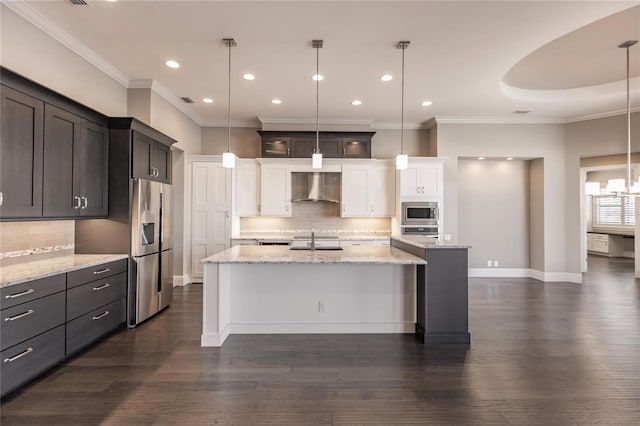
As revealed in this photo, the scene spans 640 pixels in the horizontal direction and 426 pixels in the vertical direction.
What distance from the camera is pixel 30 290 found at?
2.40 m

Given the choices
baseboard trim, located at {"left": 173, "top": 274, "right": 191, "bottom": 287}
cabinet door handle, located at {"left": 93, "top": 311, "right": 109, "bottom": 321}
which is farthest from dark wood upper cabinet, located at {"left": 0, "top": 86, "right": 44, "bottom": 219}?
baseboard trim, located at {"left": 173, "top": 274, "right": 191, "bottom": 287}

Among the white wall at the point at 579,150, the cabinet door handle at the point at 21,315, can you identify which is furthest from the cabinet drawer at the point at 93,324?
the white wall at the point at 579,150

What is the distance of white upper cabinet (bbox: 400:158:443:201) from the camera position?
19.4 feet

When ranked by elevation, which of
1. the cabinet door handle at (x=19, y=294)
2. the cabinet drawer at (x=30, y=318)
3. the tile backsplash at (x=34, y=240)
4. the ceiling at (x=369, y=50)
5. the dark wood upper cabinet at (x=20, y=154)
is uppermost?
the ceiling at (x=369, y=50)

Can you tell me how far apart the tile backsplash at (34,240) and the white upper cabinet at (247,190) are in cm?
280

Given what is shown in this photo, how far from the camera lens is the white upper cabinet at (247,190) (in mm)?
6062

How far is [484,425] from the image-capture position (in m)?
2.02

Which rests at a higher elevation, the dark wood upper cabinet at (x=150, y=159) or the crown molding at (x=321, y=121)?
the crown molding at (x=321, y=121)

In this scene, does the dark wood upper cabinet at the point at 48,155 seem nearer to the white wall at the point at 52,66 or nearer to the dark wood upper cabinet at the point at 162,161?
the white wall at the point at 52,66

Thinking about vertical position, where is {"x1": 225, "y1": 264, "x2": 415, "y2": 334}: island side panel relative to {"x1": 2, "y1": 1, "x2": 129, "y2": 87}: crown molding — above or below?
below

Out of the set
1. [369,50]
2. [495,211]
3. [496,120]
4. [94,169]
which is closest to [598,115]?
[496,120]

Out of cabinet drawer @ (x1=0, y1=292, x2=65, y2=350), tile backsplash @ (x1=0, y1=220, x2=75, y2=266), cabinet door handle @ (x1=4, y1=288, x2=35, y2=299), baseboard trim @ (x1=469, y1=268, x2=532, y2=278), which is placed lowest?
baseboard trim @ (x1=469, y1=268, x2=532, y2=278)

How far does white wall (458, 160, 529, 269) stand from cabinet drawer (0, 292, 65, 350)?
6.51m

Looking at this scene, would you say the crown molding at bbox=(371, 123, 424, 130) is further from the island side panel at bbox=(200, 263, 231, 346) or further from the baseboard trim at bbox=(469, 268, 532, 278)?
the island side panel at bbox=(200, 263, 231, 346)
